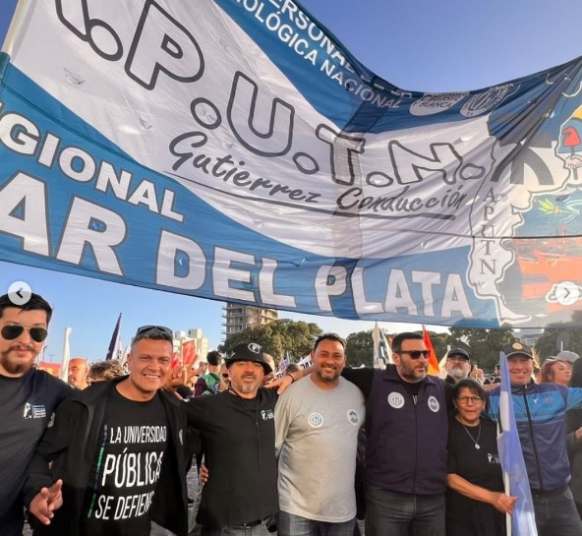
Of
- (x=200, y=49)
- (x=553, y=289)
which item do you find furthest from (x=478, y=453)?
(x=200, y=49)

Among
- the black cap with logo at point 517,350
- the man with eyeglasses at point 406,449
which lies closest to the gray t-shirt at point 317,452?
the man with eyeglasses at point 406,449

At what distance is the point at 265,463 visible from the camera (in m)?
3.47

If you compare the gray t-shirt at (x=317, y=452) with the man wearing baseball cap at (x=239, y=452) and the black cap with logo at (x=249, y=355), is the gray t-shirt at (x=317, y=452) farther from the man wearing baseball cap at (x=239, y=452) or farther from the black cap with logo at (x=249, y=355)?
the black cap with logo at (x=249, y=355)

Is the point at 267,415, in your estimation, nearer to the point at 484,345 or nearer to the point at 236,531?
the point at 236,531

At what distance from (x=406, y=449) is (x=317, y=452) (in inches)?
26.1

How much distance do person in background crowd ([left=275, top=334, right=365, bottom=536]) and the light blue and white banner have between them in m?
0.60

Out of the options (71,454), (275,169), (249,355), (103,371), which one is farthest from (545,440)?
(103,371)

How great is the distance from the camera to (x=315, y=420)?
3.89 m

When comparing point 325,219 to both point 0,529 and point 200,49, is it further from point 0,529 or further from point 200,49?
point 0,529

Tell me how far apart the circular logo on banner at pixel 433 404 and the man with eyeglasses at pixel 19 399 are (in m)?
2.68

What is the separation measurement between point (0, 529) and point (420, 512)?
9.03 feet

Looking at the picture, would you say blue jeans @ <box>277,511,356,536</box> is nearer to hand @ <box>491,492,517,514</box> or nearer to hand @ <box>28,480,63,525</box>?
hand @ <box>491,492,517,514</box>

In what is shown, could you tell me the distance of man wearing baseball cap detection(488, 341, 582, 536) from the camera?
14.1ft

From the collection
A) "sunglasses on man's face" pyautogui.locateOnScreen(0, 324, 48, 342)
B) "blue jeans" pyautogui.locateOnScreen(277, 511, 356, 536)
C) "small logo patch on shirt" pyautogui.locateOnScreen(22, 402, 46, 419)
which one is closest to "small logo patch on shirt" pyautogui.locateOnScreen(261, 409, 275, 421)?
"blue jeans" pyautogui.locateOnScreen(277, 511, 356, 536)
